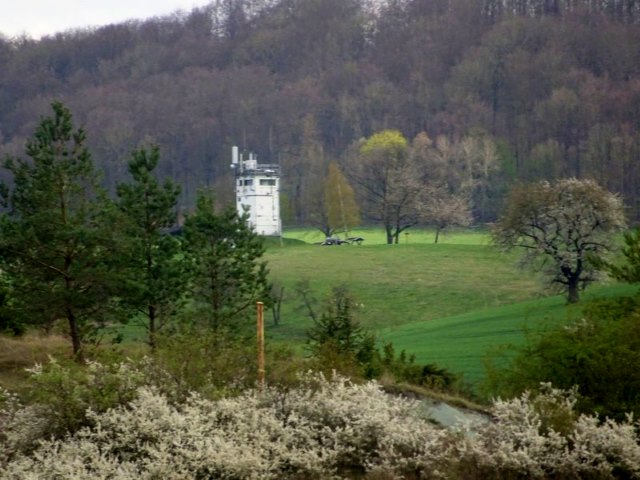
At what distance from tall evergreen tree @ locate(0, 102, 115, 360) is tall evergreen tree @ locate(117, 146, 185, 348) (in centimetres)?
239

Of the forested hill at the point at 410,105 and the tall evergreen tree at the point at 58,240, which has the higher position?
the forested hill at the point at 410,105

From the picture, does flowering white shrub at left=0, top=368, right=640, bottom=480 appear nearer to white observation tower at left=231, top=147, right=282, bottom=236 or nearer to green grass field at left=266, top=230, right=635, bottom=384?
green grass field at left=266, top=230, right=635, bottom=384

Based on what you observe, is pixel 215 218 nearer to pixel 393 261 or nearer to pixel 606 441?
pixel 606 441

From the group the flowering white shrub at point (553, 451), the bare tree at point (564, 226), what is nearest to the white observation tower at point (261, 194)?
the bare tree at point (564, 226)

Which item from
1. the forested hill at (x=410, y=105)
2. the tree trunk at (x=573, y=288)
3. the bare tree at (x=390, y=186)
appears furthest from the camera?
the forested hill at (x=410, y=105)

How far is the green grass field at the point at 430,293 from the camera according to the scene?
150ft

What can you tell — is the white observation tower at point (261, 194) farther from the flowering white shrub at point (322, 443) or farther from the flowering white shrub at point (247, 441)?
the flowering white shrub at point (322, 443)

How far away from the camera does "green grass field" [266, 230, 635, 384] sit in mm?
45844

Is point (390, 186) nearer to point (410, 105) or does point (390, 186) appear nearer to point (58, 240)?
point (410, 105)

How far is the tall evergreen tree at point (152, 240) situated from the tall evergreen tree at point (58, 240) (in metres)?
2.39

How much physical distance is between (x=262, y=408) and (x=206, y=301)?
54.8ft

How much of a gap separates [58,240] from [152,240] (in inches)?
219

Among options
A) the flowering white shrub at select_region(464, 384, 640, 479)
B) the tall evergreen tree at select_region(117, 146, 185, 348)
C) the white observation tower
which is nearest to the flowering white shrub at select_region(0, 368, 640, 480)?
the flowering white shrub at select_region(464, 384, 640, 479)

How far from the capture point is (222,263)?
32.1m
